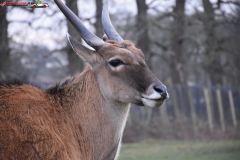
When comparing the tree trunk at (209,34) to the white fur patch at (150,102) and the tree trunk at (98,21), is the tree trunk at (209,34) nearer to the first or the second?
the tree trunk at (98,21)

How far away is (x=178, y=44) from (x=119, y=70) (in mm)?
21833

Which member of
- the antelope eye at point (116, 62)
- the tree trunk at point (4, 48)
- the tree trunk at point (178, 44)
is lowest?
the tree trunk at point (178, 44)

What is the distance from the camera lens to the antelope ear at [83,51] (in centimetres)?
666

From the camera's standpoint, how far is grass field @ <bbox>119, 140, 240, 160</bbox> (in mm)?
15154

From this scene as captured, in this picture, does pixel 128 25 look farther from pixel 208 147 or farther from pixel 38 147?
pixel 38 147

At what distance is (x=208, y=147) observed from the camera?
1748 cm

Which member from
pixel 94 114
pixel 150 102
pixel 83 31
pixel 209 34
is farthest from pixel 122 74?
pixel 209 34

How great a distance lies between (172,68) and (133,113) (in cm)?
593

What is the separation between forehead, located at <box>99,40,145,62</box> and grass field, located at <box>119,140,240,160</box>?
8556 mm

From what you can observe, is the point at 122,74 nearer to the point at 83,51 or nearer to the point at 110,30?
the point at 83,51

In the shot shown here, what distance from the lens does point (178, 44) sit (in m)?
28.1

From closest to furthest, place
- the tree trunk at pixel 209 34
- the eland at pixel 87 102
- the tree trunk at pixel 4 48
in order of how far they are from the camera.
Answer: the eland at pixel 87 102 → the tree trunk at pixel 4 48 → the tree trunk at pixel 209 34

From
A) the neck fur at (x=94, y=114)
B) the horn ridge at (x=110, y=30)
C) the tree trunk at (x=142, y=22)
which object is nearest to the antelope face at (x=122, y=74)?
the neck fur at (x=94, y=114)

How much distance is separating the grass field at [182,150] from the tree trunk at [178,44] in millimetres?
7629
